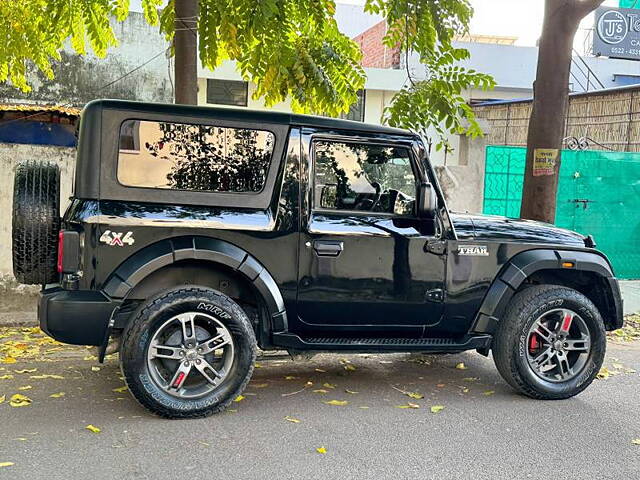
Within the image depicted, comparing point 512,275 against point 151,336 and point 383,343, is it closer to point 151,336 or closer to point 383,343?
point 383,343

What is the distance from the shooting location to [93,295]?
4.64 m

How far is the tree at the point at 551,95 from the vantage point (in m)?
8.11

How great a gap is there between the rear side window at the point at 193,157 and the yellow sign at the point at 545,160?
4222mm

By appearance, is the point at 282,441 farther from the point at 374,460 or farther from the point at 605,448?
the point at 605,448

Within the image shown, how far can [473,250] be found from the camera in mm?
5383

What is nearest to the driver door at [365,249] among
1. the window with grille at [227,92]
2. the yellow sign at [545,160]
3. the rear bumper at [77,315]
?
the rear bumper at [77,315]

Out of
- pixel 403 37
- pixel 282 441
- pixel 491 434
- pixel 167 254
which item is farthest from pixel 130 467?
pixel 403 37

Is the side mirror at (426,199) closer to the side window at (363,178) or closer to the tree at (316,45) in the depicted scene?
the side window at (363,178)

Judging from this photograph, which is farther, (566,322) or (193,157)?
(566,322)

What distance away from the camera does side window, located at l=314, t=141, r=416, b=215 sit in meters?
5.17

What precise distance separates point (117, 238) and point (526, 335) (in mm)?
3115

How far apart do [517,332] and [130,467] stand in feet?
9.88

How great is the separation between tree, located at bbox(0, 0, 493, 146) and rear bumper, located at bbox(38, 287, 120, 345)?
326 centimetres

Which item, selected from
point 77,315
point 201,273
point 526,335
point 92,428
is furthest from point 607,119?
point 92,428
